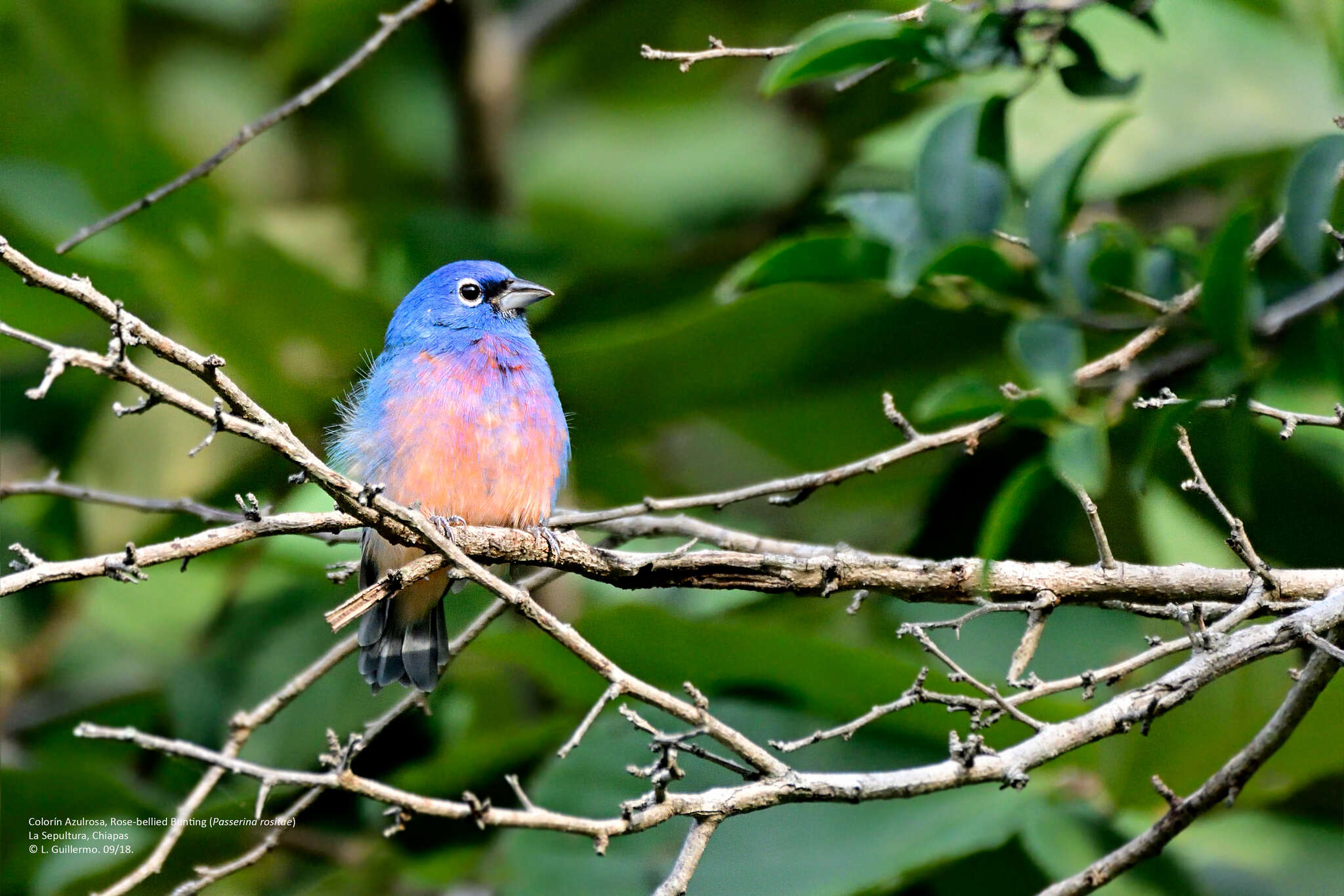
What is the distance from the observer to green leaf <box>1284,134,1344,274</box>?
8.04 feet

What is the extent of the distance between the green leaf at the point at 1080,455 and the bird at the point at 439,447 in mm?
1785

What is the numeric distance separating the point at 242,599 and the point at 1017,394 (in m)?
3.69

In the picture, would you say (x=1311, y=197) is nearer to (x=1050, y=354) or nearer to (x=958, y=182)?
(x=1050, y=354)

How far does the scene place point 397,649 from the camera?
3.94 metres

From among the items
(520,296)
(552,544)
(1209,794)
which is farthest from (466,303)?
(1209,794)

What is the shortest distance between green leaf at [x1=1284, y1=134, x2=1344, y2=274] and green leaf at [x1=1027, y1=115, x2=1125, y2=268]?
1.58ft

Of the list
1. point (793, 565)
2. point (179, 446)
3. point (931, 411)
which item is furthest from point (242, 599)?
point (931, 411)

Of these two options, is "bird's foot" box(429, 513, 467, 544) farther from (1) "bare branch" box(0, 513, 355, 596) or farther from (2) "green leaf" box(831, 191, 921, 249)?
(2) "green leaf" box(831, 191, 921, 249)

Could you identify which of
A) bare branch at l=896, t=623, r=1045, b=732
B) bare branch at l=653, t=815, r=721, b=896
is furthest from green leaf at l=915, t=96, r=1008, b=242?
bare branch at l=653, t=815, r=721, b=896

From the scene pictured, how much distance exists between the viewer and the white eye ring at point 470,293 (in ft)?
15.3

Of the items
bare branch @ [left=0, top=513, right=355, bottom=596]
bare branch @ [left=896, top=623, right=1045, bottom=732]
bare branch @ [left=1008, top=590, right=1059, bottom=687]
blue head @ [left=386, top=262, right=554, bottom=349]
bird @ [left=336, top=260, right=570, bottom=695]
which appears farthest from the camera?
blue head @ [left=386, top=262, right=554, bottom=349]

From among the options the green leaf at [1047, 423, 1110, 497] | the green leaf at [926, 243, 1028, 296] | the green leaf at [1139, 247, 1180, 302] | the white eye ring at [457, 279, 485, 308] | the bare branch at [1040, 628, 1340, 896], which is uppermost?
the white eye ring at [457, 279, 485, 308]

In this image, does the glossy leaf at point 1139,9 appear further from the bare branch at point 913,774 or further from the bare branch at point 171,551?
the bare branch at point 171,551

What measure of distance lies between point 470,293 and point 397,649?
4.41ft
